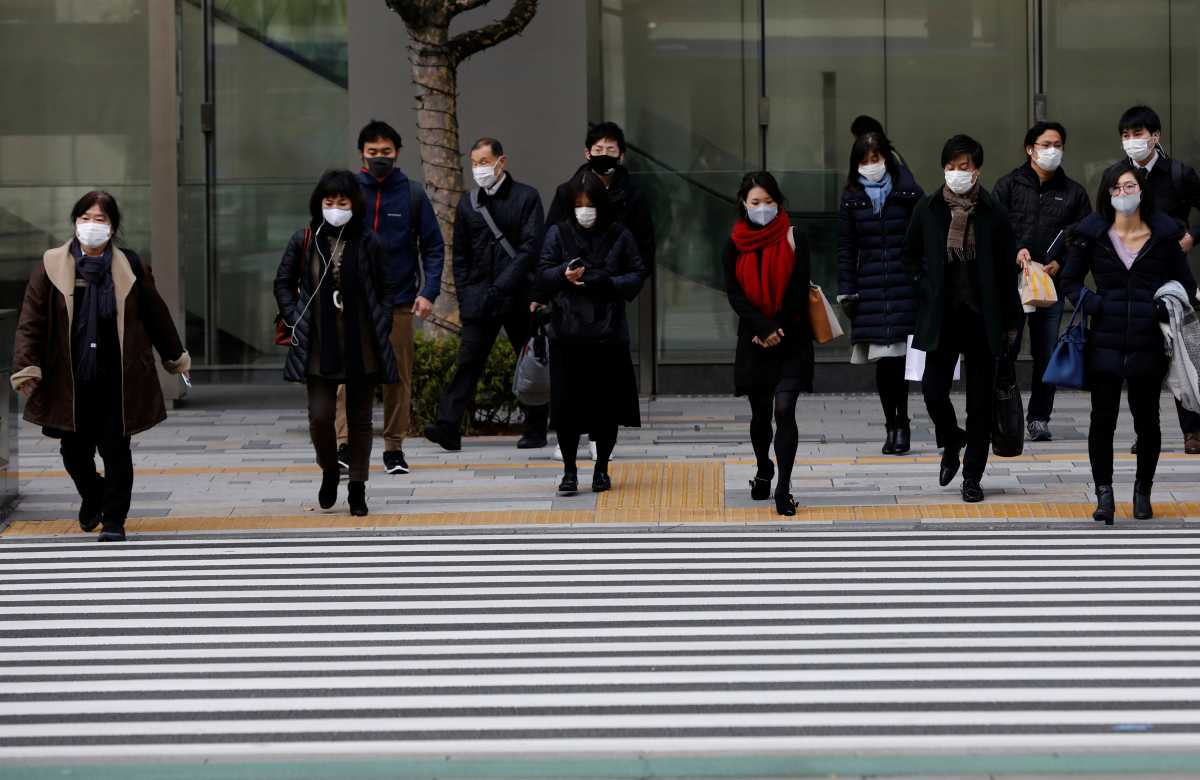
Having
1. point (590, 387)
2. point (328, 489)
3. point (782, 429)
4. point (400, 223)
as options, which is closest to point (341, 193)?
point (328, 489)

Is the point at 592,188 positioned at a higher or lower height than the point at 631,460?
higher

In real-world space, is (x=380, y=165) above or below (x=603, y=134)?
below

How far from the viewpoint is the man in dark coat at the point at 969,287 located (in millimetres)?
10094

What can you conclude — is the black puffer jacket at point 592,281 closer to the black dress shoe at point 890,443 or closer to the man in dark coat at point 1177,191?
the black dress shoe at point 890,443

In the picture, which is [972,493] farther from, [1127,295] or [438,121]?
[438,121]

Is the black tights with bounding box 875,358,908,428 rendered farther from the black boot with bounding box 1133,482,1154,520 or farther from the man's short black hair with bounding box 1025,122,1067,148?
the black boot with bounding box 1133,482,1154,520

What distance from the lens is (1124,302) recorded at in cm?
945

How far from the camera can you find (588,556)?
9.05m

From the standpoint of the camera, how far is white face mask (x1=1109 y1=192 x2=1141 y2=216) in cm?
939

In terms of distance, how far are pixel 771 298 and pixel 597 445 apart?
1199mm

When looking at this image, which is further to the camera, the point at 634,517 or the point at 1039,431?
the point at 1039,431

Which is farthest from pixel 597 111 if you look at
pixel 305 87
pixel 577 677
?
pixel 577 677

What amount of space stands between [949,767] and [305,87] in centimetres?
1136

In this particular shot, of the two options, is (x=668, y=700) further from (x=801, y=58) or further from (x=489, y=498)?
(x=801, y=58)
